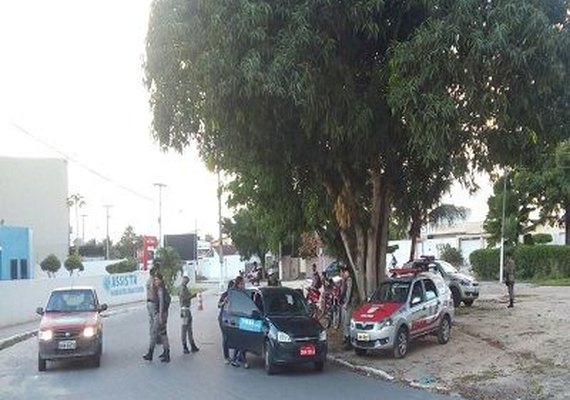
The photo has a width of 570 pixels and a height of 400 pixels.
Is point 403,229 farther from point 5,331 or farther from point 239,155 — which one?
point 5,331

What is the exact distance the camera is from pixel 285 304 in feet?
54.7

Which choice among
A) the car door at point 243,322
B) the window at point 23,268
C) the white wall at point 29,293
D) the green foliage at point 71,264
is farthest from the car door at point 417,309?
the green foliage at point 71,264

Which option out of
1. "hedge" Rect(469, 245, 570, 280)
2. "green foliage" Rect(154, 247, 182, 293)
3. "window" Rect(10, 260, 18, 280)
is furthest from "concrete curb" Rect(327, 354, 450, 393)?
"green foliage" Rect(154, 247, 182, 293)

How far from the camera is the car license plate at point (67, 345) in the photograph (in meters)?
16.3

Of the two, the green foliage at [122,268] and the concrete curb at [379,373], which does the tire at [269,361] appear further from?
the green foliage at [122,268]

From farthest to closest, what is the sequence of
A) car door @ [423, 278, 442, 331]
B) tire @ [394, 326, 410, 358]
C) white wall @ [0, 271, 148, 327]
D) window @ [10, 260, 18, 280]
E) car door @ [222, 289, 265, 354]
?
window @ [10, 260, 18, 280], white wall @ [0, 271, 148, 327], car door @ [423, 278, 442, 331], tire @ [394, 326, 410, 358], car door @ [222, 289, 265, 354]

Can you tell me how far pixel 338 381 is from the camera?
46.8 feet

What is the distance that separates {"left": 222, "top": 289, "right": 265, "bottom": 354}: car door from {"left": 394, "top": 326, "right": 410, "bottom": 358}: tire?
3.13 metres

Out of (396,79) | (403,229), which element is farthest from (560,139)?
(403,229)

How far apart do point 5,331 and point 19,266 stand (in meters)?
22.3

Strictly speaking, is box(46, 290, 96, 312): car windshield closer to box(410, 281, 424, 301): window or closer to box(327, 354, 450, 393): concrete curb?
box(327, 354, 450, 393): concrete curb

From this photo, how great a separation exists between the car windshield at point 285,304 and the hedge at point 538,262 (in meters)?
30.8

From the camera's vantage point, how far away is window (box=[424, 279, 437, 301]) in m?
18.3

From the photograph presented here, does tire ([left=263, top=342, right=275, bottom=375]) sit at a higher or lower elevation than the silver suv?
lower
